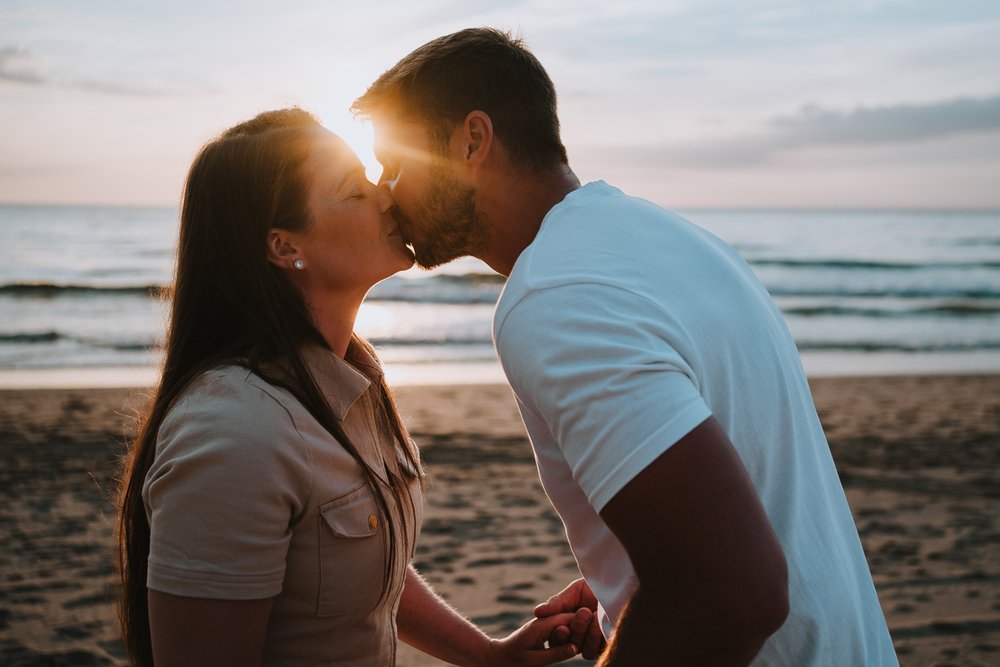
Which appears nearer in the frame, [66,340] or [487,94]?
[487,94]

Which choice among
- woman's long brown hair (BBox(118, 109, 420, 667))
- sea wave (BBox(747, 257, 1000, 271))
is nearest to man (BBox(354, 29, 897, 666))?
woman's long brown hair (BBox(118, 109, 420, 667))

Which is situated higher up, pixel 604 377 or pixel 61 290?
pixel 604 377

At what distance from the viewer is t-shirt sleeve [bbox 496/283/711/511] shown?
144 centimetres

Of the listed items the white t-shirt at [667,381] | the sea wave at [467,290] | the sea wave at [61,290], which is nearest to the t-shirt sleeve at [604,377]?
the white t-shirt at [667,381]

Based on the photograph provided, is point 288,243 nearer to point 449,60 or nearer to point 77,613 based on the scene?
point 449,60

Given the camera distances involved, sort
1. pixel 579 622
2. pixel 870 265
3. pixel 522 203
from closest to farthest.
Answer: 1. pixel 522 203
2. pixel 579 622
3. pixel 870 265

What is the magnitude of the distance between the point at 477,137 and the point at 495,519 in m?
5.85

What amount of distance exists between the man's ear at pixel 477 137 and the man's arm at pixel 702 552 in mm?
1144

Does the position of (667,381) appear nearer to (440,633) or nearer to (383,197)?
(383,197)

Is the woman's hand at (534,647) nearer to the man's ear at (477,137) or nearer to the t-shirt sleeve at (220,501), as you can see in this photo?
the t-shirt sleeve at (220,501)

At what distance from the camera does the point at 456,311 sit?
77.2 ft

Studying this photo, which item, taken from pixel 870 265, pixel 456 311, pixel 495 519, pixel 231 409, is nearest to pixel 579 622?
pixel 231 409

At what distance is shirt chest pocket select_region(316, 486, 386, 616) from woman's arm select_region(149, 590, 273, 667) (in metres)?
0.22

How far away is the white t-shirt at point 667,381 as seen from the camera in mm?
1458
